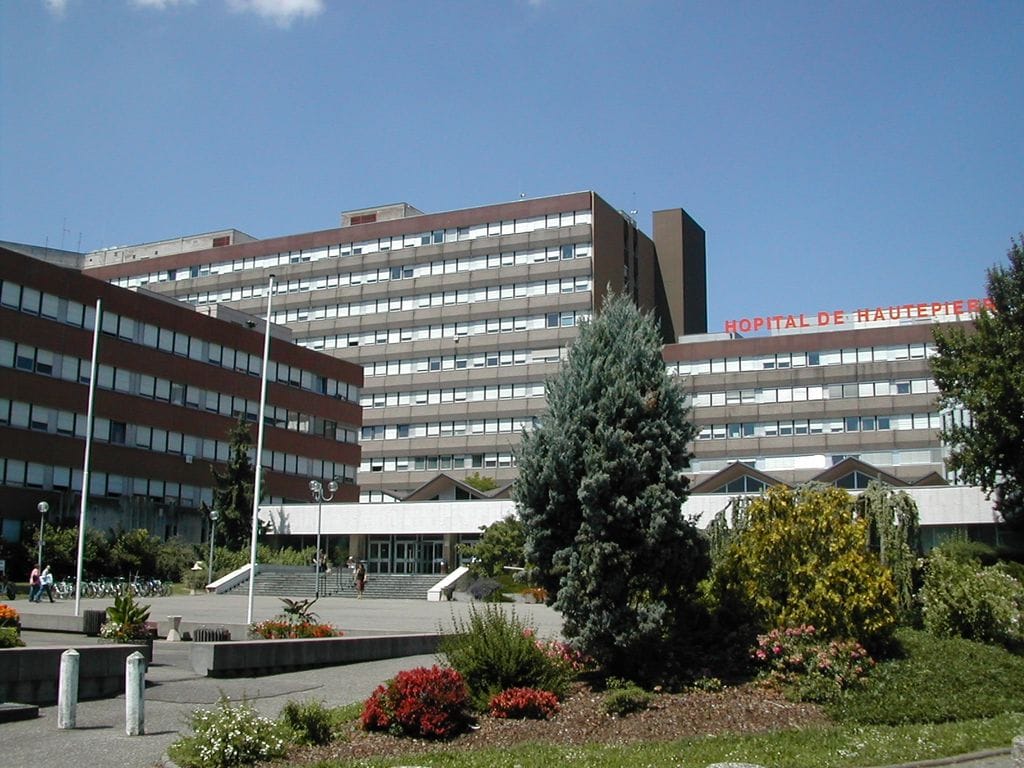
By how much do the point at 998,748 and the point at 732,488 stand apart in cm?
4965

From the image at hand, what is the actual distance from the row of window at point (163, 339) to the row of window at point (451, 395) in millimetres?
9330

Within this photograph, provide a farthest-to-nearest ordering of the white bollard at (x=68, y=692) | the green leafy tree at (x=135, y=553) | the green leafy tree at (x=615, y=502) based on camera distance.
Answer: the green leafy tree at (x=135, y=553)
the green leafy tree at (x=615, y=502)
the white bollard at (x=68, y=692)

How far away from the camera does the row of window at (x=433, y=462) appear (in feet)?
294

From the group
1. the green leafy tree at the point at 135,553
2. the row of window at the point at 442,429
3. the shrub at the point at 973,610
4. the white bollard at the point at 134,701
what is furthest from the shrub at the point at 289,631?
the row of window at the point at 442,429

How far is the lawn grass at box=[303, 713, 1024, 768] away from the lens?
11.7m

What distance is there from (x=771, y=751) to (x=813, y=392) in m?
75.6

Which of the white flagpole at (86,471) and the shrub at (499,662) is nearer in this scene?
the shrub at (499,662)

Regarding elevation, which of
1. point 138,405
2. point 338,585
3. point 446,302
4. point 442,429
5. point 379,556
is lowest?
point 338,585

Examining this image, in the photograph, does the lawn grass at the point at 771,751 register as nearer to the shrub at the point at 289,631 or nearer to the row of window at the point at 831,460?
the shrub at the point at 289,631

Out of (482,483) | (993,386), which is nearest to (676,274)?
(482,483)

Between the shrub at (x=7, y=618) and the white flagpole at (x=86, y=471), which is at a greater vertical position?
the white flagpole at (x=86, y=471)

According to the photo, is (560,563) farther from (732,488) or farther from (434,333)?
(434,333)

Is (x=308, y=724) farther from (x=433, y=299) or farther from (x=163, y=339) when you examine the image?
(x=433, y=299)

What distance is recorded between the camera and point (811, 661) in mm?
15172
